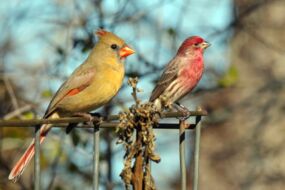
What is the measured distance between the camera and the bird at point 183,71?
22.9ft

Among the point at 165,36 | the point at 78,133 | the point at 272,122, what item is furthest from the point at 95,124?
the point at 272,122

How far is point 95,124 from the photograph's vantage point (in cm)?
358

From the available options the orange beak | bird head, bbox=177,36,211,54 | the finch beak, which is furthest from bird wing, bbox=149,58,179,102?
the orange beak

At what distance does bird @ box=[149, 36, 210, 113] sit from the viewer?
6965mm

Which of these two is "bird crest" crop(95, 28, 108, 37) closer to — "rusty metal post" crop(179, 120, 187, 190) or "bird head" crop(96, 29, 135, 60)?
"bird head" crop(96, 29, 135, 60)

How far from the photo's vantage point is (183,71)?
7250 millimetres

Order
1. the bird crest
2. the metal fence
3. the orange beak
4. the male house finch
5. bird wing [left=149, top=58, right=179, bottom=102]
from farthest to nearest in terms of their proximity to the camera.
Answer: bird wing [left=149, top=58, right=179, bottom=102] < the orange beak < the bird crest < the male house finch < the metal fence

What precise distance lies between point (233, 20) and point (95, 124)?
4353 mm

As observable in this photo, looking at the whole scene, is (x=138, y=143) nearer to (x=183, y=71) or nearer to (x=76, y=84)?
(x=76, y=84)

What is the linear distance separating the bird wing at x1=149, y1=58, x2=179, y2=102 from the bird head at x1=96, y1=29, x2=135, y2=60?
1.00 meters

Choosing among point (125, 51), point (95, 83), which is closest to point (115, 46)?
point (125, 51)

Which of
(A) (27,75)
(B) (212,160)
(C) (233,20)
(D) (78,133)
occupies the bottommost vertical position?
(B) (212,160)

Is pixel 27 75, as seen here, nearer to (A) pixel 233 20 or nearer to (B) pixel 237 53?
(A) pixel 233 20

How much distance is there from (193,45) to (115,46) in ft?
5.80
